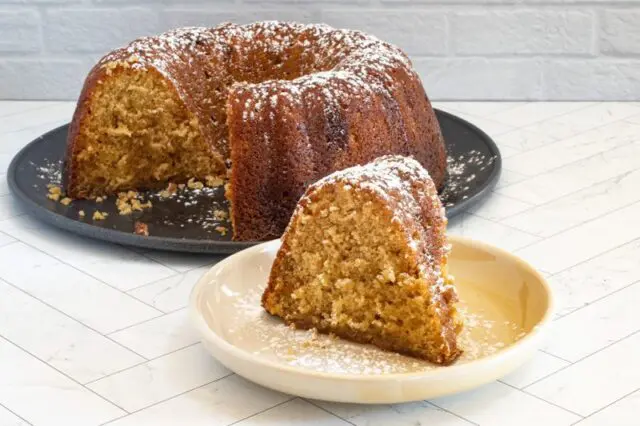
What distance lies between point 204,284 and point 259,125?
428mm

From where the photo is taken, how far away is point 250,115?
76.5 inches

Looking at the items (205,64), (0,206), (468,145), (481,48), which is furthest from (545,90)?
(0,206)

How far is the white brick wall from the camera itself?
8.98 ft

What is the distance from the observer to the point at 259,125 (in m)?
1.94

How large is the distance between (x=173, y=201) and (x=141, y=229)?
7.8 inches

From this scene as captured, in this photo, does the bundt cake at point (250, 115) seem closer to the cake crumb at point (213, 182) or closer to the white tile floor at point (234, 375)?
the cake crumb at point (213, 182)

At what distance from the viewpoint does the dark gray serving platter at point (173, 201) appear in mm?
1900

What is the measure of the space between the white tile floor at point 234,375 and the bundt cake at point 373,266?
0.11 m

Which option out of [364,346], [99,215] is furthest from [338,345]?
[99,215]

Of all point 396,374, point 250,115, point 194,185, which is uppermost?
point 250,115

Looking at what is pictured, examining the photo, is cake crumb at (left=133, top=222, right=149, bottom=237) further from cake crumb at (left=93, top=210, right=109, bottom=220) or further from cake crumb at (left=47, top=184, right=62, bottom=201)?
cake crumb at (left=47, top=184, right=62, bottom=201)

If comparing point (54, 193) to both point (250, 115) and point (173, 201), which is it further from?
point (250, 115)

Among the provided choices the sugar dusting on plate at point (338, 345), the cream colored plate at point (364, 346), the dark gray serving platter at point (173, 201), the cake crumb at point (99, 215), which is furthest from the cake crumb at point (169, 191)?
the sugar dusting on plate at point (338, 345)

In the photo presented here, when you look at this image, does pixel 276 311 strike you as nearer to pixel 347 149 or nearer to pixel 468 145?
pixel 347 149
